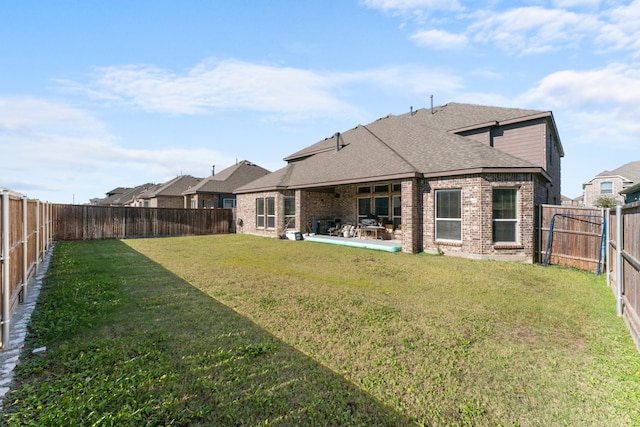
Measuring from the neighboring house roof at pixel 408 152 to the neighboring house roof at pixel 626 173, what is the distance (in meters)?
28.5

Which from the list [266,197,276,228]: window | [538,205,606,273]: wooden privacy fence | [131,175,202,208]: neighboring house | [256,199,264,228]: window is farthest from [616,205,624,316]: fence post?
[131,175,202,208]: neighboring house

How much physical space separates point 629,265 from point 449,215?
641 cm

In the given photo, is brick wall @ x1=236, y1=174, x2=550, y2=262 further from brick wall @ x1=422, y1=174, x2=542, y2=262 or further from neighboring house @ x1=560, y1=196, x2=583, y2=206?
neighboring house @ x1=560, y1=196, x2=583, y2=206

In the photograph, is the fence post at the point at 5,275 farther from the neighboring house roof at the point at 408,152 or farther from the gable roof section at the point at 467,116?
the gable roof section at the point at 467,116

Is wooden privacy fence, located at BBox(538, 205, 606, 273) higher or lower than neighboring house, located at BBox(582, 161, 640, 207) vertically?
lower

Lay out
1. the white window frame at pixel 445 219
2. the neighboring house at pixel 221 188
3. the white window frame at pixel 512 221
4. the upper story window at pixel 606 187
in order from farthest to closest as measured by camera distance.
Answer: the upper story window at pixel 606 187 → the neighboring house at pixel 221 188 → the white window frame at pixel 445 219 → the white window frame at pixel 512 221

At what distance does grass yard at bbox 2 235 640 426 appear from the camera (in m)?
2.41

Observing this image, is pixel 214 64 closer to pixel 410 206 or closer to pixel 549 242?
pixel 410 206

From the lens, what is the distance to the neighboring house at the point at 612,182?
30.6 meters

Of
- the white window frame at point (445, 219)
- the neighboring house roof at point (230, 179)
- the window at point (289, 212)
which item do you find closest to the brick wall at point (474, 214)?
the white window frame at point (445, 219)

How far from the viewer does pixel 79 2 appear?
25.1 ft

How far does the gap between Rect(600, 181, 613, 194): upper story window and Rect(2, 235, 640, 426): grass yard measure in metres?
36.2

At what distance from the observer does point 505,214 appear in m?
9.82

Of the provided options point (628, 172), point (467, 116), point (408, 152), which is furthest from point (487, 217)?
point (628, 172)
